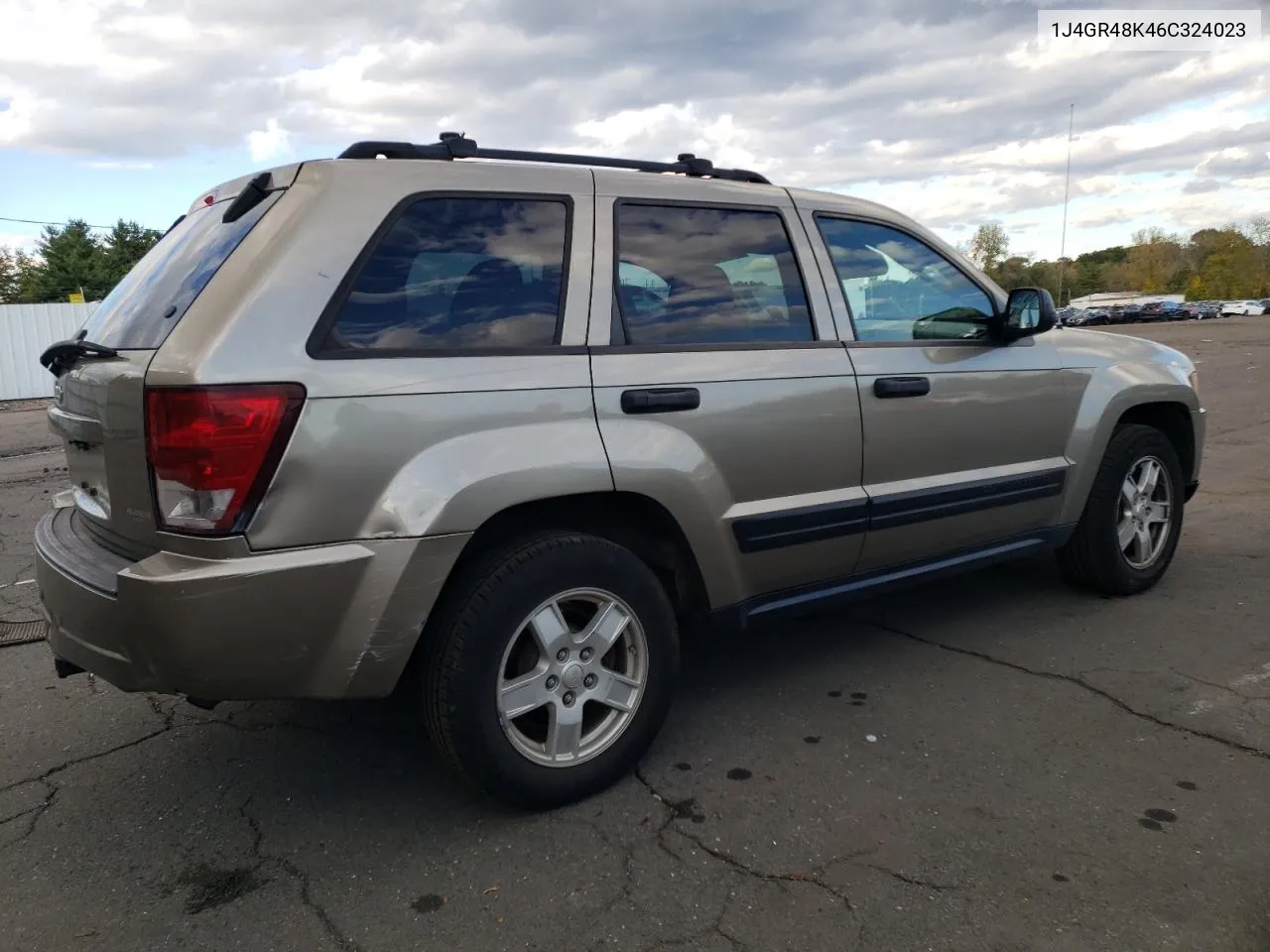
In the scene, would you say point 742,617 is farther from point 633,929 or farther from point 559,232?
point 559,232

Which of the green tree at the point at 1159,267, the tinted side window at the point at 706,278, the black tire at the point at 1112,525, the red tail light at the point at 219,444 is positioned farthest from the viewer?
the green tree at the point at 1159,267

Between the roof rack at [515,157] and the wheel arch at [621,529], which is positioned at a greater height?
the roof rack at [515,157]

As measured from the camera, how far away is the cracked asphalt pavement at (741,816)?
91.8 inches

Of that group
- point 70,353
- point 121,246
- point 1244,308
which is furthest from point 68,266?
point 1244,308

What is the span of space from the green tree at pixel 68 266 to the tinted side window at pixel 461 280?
5687 cm

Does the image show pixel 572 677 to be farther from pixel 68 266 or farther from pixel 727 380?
pixel 68 266

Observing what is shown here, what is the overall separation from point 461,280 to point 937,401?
76.6 inches

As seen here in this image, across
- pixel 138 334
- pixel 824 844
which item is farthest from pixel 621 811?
pixel 138 334

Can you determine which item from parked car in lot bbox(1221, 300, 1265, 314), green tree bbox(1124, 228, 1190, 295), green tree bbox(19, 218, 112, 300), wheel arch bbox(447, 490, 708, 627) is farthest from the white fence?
green tree bbox(1124, 228, 1190, 295)

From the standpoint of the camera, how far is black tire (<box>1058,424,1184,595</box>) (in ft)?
14.7

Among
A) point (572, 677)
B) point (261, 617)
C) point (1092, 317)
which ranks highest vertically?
point (261, 617)

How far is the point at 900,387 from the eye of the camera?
11.8 ft

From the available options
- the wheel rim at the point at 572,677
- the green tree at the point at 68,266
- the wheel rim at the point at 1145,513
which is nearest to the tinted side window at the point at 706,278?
the wheel rim at the point at 572,677

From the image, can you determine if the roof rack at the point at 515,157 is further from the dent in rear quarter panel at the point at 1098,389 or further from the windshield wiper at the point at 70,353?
the dent in rear quarter panel at the point at 1098,389
